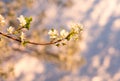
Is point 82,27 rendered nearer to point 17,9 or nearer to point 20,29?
point 20,29

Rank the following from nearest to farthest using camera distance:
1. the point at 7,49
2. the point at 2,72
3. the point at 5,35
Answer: the point at 5,35
the point at 2,72
the point at 7,49

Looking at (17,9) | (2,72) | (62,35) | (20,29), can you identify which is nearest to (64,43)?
(62,35)

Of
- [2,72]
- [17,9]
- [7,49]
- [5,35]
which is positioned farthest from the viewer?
[17,9]

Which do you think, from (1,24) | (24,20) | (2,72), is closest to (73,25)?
(24,20)

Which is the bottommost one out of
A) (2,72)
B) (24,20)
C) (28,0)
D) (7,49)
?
(24,20)

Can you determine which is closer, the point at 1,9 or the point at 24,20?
the point at 24,20

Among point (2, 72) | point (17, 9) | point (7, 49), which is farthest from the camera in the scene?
point (17, 9)

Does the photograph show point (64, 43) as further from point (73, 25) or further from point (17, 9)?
point (17, 9)

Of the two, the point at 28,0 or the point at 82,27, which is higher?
the point at 28,0

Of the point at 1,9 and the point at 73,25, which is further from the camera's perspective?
the point at 1,9
